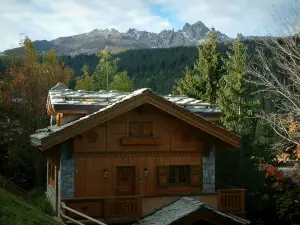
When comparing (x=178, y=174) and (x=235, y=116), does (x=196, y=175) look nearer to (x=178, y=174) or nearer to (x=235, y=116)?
(x=178, y=174)

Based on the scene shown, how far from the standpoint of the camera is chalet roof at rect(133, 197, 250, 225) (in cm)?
1731

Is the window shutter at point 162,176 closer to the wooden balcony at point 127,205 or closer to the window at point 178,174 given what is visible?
the window at point 178,174

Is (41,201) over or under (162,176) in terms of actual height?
under

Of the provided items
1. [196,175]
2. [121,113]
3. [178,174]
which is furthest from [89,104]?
[196,175]

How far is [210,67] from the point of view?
40125mm

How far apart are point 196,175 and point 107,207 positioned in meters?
4.58

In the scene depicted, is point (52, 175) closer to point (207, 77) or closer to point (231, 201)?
point (231, 201)

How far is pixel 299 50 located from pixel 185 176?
722 centimetres

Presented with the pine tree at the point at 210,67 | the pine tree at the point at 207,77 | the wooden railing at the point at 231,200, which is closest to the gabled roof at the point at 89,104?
the wooden railing at the point at 231,200

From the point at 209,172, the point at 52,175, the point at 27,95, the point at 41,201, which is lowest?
the point at 41,201

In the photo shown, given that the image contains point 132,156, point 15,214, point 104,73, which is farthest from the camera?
point 104,73

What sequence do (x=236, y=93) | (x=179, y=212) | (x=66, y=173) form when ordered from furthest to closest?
1. (x=236, y=93)
2. (x=66, y=173)
3. (x=179, y=212)

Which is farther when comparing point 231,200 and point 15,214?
point 231,200

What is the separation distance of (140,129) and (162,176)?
226 centimetres
